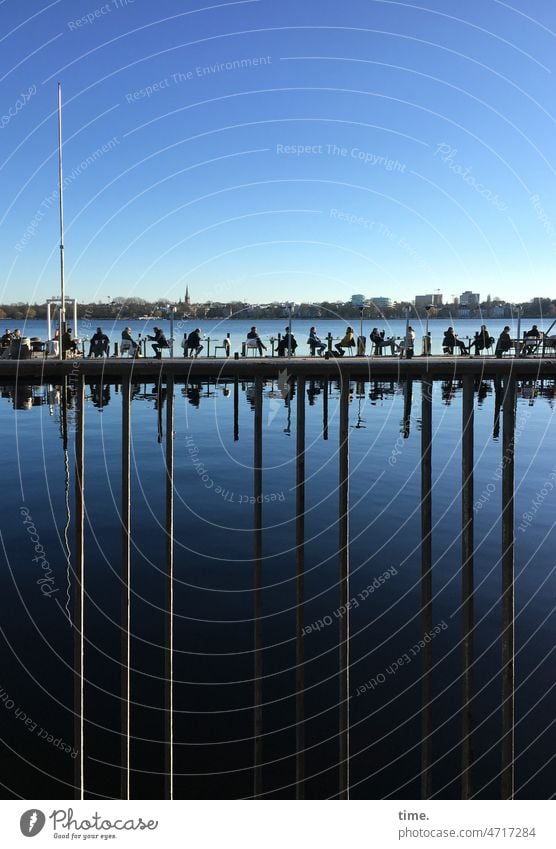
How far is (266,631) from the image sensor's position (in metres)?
16.8

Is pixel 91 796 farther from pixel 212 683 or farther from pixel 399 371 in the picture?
pixel 399 371

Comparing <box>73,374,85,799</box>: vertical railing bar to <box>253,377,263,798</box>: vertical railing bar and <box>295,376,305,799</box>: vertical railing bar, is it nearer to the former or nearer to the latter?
<box>253,377,263,798</box>: vertical railing bar

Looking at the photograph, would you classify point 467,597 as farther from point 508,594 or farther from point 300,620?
point 300,620

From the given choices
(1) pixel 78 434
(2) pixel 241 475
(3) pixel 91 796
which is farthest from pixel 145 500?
(1) pixel 78 434

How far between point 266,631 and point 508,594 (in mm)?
12335

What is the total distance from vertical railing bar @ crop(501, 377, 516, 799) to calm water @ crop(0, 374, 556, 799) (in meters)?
1.64

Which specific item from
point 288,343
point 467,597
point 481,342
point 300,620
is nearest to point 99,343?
point 481,342

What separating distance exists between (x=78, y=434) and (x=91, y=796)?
8.52 metres

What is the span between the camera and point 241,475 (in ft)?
112

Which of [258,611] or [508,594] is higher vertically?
[508,594]

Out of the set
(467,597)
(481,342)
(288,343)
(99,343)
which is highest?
(99,343)

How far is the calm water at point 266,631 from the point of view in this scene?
37.9ft

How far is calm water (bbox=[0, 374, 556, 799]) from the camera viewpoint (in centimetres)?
1155

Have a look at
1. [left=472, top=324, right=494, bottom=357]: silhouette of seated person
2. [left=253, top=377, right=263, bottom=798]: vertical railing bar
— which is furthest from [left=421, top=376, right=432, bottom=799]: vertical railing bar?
[left=472, top=324, right=494, bottom=357]: silhouette of seated person
